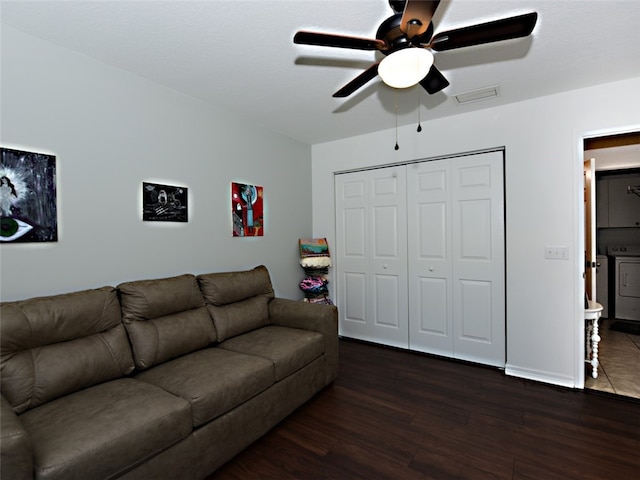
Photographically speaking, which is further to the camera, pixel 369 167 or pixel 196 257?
pixel 369 167

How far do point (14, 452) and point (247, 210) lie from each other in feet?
8.12

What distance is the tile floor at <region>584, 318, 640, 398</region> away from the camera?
270 cm

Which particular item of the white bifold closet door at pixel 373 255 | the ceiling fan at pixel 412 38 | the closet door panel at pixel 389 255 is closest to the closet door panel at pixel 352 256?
the white bifold closet door at pixel 373 255

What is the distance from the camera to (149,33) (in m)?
1.93

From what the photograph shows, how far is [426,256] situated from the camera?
356 cm

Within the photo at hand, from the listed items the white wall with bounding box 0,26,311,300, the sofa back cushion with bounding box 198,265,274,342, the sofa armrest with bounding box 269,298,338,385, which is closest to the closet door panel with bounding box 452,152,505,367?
the sofa armrest with bounding box 269,298,338,385

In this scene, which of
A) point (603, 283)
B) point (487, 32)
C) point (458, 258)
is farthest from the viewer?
point (603, 283)

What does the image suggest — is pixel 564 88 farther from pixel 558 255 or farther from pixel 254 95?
pixel 254 95

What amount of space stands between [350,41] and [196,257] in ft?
6.95

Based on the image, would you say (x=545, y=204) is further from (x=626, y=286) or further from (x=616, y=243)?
(x=616, y=243)

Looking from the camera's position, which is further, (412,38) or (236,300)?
(236,300)

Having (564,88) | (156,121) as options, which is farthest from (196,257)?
(564,88)

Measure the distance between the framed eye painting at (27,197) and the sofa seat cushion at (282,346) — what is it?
4.59 ft

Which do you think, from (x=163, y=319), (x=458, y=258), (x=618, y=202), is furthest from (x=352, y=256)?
(x=618, y=202)
